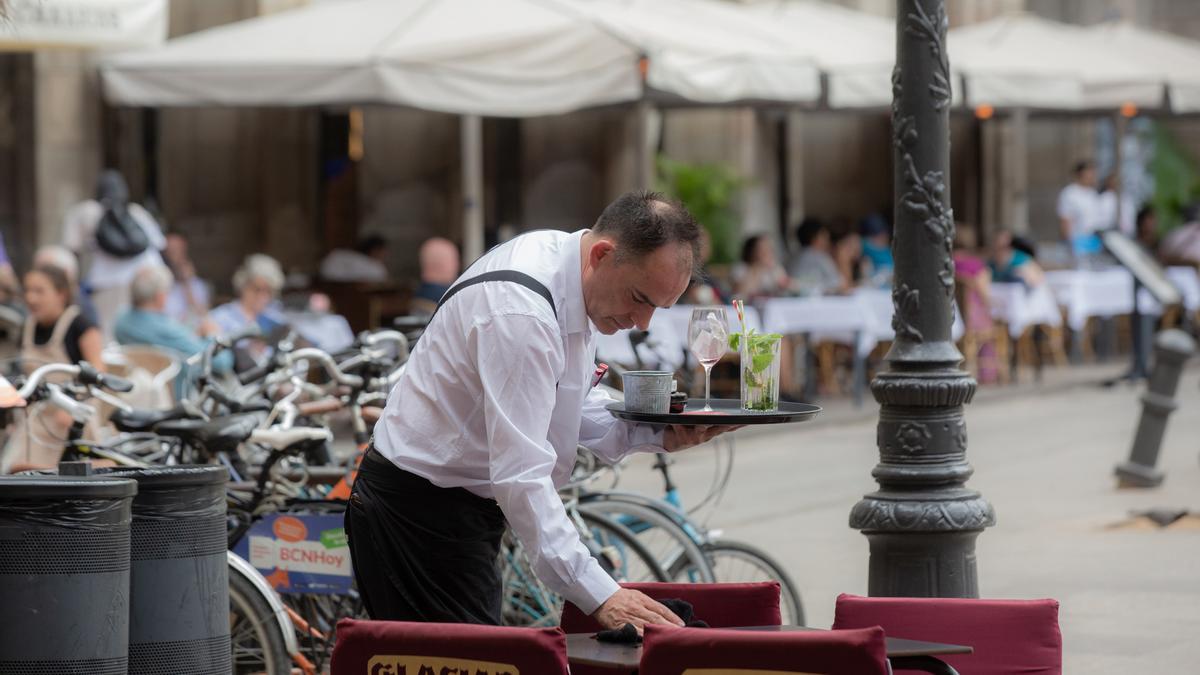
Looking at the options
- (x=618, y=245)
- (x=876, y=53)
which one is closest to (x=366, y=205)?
(x=876, y=53)

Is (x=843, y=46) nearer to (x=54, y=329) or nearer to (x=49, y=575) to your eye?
(x=54, y=329)

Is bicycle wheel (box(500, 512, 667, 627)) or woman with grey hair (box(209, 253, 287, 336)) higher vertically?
woman with grey hair (box(209, 253, 287, 336))

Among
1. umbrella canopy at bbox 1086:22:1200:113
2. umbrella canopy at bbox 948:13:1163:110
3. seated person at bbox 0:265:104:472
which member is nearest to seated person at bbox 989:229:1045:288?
umbrella canopy at bbox 948:13:1163:110

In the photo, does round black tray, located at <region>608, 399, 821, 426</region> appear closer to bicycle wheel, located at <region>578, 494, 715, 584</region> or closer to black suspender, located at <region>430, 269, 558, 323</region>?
black suspender, located at <region>430, 269, 558, 323</region>

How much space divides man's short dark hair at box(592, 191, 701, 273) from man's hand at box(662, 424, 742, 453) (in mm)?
428

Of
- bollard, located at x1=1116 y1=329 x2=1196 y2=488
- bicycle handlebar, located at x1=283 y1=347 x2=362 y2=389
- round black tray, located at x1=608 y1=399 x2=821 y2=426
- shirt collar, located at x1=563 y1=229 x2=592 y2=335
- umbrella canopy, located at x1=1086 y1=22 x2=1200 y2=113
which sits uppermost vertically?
umbrella canopy, located at x1=1086 y1=22 x2=1200 y2=113

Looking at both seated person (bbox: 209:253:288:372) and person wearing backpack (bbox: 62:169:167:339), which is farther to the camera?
person wearing backpack (bbox: 62:169:167:339)

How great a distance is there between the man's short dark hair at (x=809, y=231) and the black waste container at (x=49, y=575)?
1491cm

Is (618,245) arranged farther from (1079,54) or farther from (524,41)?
(1079,54)

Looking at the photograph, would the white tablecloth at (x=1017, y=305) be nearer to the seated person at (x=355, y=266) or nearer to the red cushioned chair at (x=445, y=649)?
the seated person at (x=355, y=266)

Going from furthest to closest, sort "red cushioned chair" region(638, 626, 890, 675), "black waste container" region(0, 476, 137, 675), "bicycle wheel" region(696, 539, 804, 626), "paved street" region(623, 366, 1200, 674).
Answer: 1. "paved street" region(623, 366, 1200, 674)
2. "bicycle wheel" region(696, 539, 804, 626)
3. "black waste container" region(0, 476, 137, 675)
4. "red cushioned chair" region(638, 626, 890, 675)

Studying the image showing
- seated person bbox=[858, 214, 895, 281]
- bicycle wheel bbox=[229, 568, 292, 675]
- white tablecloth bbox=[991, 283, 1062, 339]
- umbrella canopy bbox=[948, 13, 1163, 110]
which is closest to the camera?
bicycle wheel bbox=[229, 568, 292, 675]

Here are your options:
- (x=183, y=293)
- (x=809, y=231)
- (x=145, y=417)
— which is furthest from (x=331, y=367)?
(x=809, y=231)

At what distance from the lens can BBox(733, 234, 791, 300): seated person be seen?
1744 centimetres
